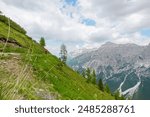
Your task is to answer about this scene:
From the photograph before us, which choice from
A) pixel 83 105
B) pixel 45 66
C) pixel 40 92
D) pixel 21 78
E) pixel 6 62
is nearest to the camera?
pixel 21 78

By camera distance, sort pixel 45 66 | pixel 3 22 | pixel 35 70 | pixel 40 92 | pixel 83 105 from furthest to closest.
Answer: pixel 3 22
pixel 45 66
pixel 35 70
pixel 40 92
pixel 83 105

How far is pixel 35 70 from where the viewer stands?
2989cm

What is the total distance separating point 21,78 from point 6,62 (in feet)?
81.3

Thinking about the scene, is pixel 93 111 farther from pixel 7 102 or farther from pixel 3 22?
pixel 3 22

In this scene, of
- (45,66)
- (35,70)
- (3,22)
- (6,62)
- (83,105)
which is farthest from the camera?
(3,22)

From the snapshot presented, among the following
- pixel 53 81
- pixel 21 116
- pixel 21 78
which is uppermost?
pixel 53 81

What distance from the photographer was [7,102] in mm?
3768

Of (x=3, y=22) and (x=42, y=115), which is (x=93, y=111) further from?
(x=3, y=22)

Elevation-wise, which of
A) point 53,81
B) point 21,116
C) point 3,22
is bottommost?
point 21,116

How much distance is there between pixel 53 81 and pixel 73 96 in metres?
2.18

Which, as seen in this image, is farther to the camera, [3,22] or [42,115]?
[3,22]

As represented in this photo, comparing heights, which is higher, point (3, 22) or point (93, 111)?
point (3, 22)

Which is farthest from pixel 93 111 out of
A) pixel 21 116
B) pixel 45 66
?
pixel 45 66

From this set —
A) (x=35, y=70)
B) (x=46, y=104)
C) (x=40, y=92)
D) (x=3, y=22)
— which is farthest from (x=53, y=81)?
(x=3, y=22)
